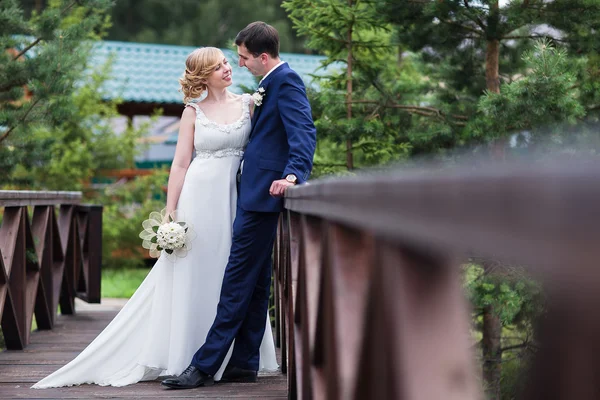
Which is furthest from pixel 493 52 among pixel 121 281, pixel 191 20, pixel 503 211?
pixel 191 20

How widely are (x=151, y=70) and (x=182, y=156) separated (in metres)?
14.1

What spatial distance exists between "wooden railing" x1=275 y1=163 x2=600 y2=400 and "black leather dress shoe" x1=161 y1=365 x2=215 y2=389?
2202 millimetres

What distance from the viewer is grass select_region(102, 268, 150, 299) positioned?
11.4m

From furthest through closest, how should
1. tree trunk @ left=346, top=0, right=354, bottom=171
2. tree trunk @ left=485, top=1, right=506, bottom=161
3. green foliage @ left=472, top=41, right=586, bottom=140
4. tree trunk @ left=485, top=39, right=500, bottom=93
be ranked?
tree trunk @ left=485, top=39, right=500, bottom=93
tree trunk @ left=346, top=0, right=354, bottom=171
tree trunk @ left=485, top=1, right=506, bottom=161
green foliage @ left=472, top=41, right=586, bottom=140

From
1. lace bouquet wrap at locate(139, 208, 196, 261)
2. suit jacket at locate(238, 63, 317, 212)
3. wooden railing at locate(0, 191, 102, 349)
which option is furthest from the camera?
wooden railing at locate(0, 191, 102, 349)

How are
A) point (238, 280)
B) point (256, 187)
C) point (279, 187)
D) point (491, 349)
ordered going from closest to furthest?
1. point (279, 187)
2. point (256, 187)
3. point (238, 280)
4. point (491, 349)

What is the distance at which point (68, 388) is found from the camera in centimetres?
425

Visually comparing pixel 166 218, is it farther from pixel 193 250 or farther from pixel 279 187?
pixel 279 187

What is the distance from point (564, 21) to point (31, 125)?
477 cm

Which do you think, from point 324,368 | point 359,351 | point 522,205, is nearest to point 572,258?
point 522,205

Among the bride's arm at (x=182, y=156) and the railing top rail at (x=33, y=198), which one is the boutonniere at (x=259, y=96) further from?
the railing top rail at (x=33, y=198)

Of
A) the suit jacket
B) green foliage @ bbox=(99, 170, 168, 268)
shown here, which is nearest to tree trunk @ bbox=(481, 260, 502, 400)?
the suit jacket

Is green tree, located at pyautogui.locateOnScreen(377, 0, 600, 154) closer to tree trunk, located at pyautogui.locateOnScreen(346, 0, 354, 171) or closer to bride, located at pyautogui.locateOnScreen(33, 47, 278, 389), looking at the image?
tree trunk, located at pyautogui.locateOnScreen(346, 0, 354, 171)

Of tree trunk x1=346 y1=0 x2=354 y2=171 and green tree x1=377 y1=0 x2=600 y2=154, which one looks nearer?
green tree x1=377 y1=0 x2=600 y2=154
